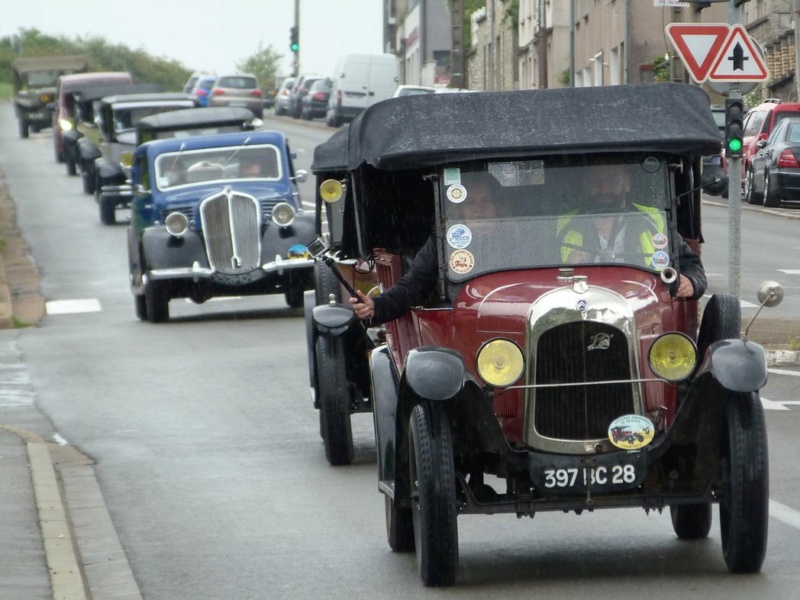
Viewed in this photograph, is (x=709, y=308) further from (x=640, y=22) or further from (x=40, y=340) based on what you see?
(x=640, y=22)

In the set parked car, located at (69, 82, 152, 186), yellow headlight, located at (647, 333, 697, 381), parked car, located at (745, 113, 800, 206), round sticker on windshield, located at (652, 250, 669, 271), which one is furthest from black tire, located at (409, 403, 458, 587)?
parked car, located at (69, 82, 152, 186)

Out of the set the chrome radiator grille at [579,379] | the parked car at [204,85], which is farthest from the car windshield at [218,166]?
the parked car at [204,85]

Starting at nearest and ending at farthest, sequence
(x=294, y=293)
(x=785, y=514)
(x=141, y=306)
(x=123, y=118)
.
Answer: (x=785, y=514)
(x=294, y=293)
(x=141, y=306)
(x=123, y=118)

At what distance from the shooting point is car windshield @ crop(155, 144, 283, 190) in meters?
23.2

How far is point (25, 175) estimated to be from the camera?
2055 inches

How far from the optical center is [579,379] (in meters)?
7.62

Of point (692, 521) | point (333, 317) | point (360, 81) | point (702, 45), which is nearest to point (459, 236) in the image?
point (692, 521)

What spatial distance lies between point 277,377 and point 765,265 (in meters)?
12.1

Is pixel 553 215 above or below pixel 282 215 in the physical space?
above

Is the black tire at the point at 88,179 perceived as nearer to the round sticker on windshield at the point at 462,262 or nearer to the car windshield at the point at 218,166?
the car windshield at the point at 218,166

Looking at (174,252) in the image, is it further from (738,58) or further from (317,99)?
(317,99)

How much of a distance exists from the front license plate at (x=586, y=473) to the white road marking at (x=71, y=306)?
1808 cm

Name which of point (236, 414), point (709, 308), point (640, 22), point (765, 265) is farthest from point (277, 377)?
point (640, 22)

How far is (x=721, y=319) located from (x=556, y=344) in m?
1.10
